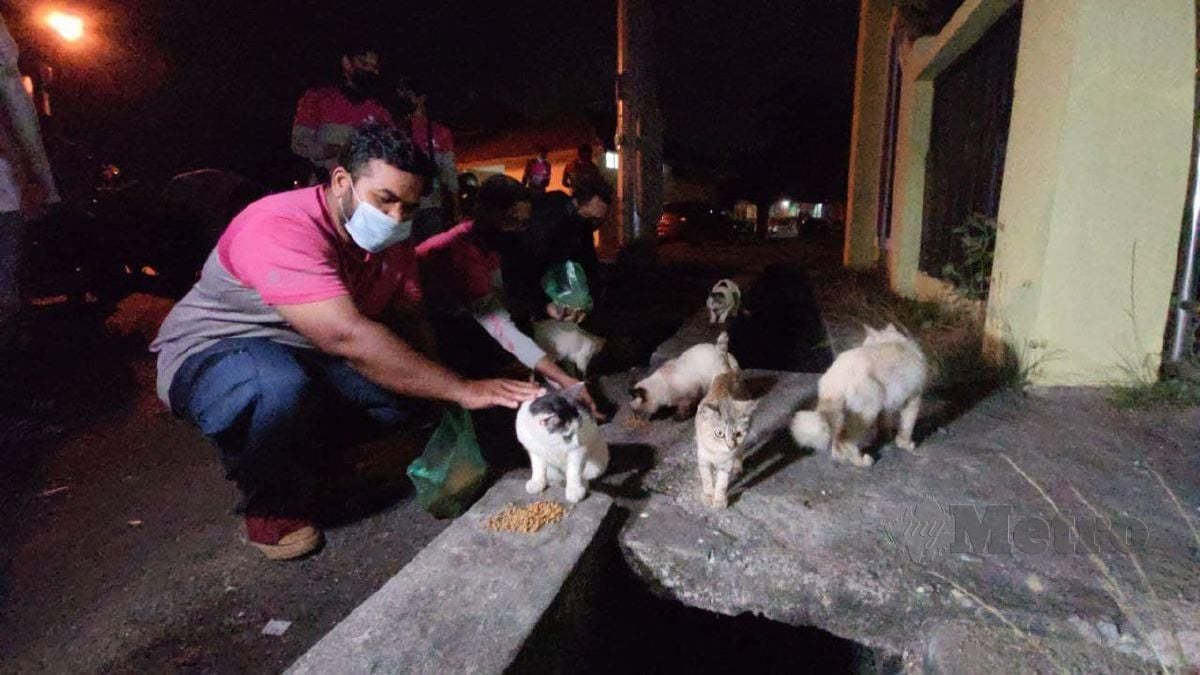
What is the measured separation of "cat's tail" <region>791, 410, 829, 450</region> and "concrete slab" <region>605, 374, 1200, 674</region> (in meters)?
0.10

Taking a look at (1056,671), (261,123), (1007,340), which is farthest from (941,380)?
(261,123)

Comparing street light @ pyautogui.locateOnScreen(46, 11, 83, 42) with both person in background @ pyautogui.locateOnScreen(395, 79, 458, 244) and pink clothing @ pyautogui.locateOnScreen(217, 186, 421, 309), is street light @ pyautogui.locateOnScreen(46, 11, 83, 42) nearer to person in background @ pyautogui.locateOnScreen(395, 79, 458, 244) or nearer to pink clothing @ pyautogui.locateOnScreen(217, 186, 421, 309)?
person in background @ pyautogui.locateOnScreen(395, 79, 458, 244)

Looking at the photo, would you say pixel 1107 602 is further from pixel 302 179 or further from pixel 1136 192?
pixel 302 179

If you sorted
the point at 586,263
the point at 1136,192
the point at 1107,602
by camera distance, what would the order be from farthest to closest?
the point at 586,263, the point at 1136,192, the point at 1107,602

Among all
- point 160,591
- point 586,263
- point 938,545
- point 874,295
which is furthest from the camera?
point 874,295

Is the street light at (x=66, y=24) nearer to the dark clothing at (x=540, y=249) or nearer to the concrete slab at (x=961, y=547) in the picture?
the dark clothing at (x=540, y=249)

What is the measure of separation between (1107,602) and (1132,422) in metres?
1.63

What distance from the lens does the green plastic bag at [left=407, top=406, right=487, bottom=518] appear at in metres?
2.47

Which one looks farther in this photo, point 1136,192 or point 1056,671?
point 1136,192

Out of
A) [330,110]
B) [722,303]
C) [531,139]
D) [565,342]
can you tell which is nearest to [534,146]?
[531,139]

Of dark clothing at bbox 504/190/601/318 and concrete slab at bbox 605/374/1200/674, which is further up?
dark clothing at bbox 504/190/601/318

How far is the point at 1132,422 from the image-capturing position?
2.74 metres

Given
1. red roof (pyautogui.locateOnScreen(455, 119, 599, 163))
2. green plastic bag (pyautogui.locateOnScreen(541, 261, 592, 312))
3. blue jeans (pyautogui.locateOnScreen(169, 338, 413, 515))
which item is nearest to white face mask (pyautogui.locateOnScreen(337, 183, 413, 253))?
blue jeans (pyautogui.locateOnScreen(169, 338, 413, 515))

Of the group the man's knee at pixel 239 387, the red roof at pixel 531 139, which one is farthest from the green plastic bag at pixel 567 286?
the red roof at pixel 531 139
